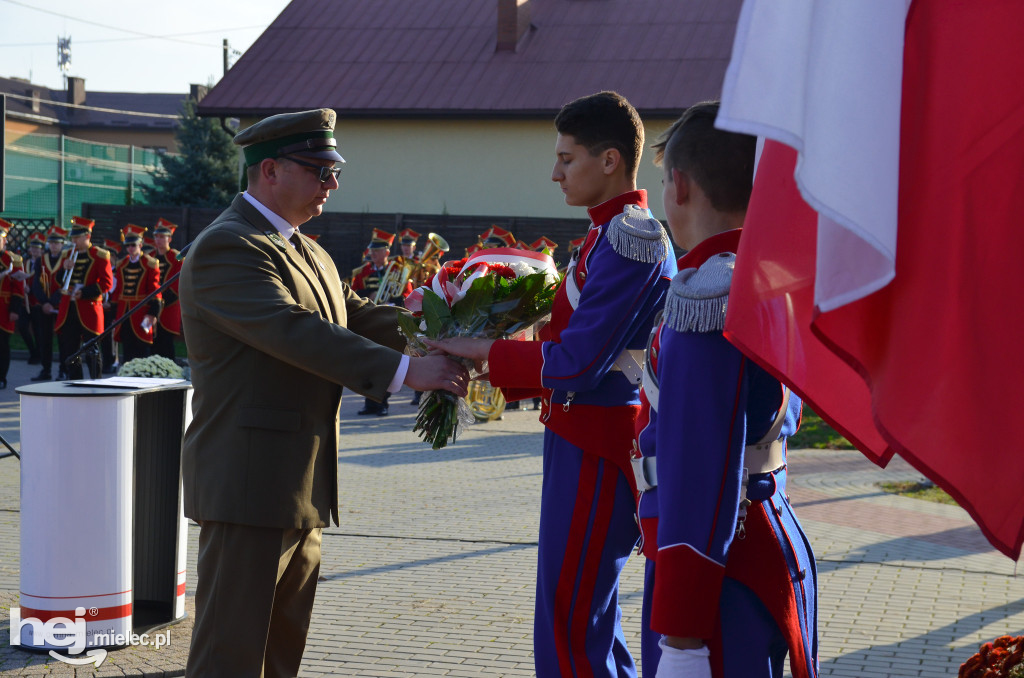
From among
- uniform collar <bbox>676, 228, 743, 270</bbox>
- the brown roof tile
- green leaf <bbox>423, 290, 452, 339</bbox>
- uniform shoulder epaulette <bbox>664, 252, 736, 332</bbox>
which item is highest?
the brown roof tile

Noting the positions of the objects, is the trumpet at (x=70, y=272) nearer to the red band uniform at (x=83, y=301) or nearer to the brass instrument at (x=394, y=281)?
the red band uniform at (x=83, y=301)

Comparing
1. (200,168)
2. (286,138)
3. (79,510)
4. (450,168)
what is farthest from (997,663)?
(200,168)

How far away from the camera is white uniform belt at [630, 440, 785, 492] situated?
237 centimetres

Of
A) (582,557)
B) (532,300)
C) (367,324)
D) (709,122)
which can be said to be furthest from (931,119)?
(367,324)

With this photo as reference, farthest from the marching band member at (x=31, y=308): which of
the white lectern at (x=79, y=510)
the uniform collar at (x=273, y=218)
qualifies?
the uniform collar at (x=273, y=218)

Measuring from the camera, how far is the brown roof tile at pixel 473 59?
29.2 metres

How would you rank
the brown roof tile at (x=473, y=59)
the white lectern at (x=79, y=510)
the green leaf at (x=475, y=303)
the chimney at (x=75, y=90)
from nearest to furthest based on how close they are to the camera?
the green leaf at (x=475, y=303), the white lectern at (x=79, y=510), the brown roof tile at (x=473, y=59), the chimney at (x=75, y=90)

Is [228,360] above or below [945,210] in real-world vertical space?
below

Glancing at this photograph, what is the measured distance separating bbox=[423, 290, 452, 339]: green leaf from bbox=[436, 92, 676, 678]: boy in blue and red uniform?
332 mm

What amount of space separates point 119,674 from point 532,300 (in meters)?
2.43

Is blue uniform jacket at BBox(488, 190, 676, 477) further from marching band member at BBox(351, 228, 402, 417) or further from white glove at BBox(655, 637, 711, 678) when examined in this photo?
marching band member at BBox(351, 228, 402, 417)

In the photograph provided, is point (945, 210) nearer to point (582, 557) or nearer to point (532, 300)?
point (582, 557)

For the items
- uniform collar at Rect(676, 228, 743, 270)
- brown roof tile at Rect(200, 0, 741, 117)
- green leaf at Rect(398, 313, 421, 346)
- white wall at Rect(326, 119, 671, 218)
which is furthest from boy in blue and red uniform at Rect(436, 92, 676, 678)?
white wall at Rect(326, 119, 671, 218)

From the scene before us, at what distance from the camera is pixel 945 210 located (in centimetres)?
162
